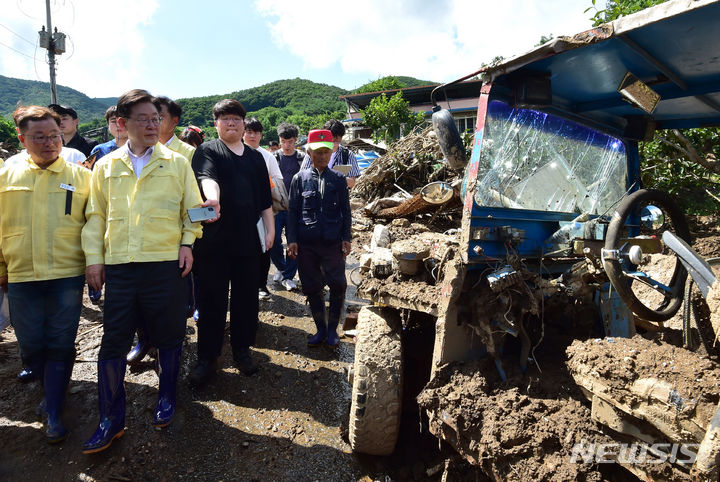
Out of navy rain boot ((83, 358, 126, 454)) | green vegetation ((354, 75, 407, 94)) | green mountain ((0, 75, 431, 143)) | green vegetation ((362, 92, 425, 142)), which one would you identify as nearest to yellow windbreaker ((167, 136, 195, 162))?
navy rain boot ((83, 358, 126, 454))

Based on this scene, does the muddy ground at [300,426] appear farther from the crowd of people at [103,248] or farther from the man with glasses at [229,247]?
the man with glasses at [229,247]

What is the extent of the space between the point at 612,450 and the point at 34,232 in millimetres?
3077

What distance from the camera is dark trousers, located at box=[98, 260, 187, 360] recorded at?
2338mm

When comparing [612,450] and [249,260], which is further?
[249,260]

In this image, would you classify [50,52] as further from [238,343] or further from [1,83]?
[1,83]

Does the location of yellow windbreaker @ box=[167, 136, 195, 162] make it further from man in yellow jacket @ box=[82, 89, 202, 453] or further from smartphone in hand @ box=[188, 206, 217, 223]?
smartphone in hand @ box=[188, 206, 217, 223]

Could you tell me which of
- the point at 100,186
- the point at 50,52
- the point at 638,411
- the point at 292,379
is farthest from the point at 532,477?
the point at 50,52

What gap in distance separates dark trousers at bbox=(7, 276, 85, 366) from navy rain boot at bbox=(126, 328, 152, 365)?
2.50 feet

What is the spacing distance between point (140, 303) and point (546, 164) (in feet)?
8.57

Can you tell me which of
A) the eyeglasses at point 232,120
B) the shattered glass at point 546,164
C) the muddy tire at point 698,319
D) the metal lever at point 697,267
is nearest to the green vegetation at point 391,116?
the eyeglasses at point 232,120

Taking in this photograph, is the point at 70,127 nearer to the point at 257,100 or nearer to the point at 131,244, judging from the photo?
the point at 131,244

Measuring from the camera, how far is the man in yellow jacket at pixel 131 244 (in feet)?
7.64

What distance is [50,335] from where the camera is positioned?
2.43 m

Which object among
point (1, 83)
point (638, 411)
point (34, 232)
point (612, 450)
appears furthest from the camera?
point (1, 83)
